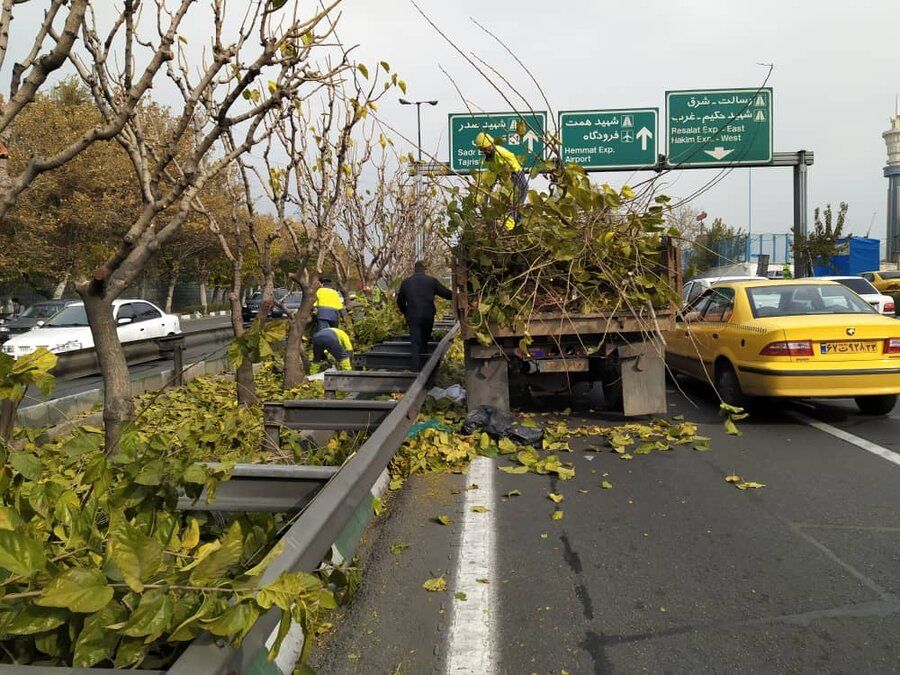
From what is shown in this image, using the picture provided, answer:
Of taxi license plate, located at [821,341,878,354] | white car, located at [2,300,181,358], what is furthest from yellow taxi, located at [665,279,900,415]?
white car, located at [2,300,181,358]

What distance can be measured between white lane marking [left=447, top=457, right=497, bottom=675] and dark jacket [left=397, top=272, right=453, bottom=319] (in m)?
4.28

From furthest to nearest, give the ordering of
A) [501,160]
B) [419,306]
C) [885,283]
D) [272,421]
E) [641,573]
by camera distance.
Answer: [885,283], [419,306], [501,160], [272,421], [641,573]

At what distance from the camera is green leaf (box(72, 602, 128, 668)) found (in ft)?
5.90

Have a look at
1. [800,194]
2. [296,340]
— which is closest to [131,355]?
[296,340]

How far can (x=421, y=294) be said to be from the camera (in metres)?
9.23

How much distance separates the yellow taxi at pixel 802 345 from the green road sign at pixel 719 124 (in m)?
12.0

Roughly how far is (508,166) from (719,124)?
1562cm

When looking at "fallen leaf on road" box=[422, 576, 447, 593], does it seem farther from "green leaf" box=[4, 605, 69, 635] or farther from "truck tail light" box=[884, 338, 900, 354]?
"truck tail light" box=[884, 338, 900, 354]

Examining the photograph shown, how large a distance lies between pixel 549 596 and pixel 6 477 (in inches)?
97.8

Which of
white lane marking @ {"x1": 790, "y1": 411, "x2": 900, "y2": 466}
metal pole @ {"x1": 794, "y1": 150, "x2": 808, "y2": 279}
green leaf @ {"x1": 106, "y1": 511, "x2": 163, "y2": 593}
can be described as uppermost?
metal pole @ {"x1": 794, "y1": 150, "x2": 808, "y2": 279}

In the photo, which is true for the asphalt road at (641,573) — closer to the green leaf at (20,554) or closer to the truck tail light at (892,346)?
the green leaf at (20,554)

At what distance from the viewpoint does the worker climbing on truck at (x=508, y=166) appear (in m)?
6.31

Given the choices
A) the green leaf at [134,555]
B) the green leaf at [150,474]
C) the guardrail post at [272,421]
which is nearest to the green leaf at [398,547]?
the guardrail post at [272,421]

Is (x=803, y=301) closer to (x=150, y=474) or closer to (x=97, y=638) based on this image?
(x=150, y=474)
